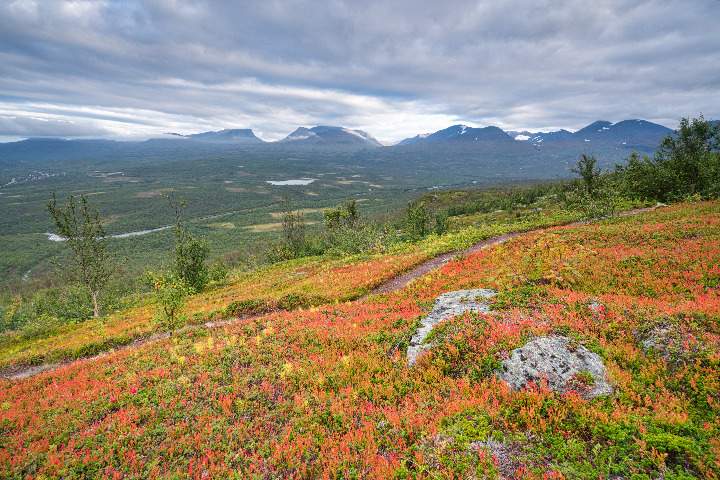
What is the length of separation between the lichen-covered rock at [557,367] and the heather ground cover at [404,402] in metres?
0.38

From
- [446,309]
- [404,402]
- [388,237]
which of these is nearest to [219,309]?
[446,309]

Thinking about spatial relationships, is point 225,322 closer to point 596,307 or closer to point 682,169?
point 596,307

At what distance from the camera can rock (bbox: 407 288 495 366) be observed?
14227 mm

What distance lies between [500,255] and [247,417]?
21.4 m

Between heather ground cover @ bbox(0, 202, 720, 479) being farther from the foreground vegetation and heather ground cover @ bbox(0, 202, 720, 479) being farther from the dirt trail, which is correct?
the foreground vegetation

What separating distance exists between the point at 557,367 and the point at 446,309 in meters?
6.62

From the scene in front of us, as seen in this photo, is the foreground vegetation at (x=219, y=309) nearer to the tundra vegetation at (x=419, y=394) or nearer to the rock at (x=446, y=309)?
the tundra vegetation at (x=419, y=394)

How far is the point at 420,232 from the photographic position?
78688 mm

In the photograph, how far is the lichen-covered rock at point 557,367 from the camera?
408 inches

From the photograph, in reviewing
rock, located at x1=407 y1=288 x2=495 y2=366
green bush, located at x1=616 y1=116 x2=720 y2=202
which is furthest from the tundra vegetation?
green bush, located at x1=616 y1=116 x2=720 y2=202

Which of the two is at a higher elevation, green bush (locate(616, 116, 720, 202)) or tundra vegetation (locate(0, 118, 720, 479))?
green bush (locate(616, 116, 720, 202))

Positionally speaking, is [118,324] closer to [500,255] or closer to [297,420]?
[297,420]

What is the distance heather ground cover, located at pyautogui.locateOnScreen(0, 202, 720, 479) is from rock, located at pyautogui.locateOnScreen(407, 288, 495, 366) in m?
0.53

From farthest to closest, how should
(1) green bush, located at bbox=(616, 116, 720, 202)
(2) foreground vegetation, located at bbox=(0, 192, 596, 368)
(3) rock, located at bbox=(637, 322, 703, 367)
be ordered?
(1) green bush, located at bbox=(616, 116, 720, 202) < (2) foreground vegetation, located at bbox=(0, 192, 596, 368) < (3) rock, located at bbox=(637, 322, 703, 367)
